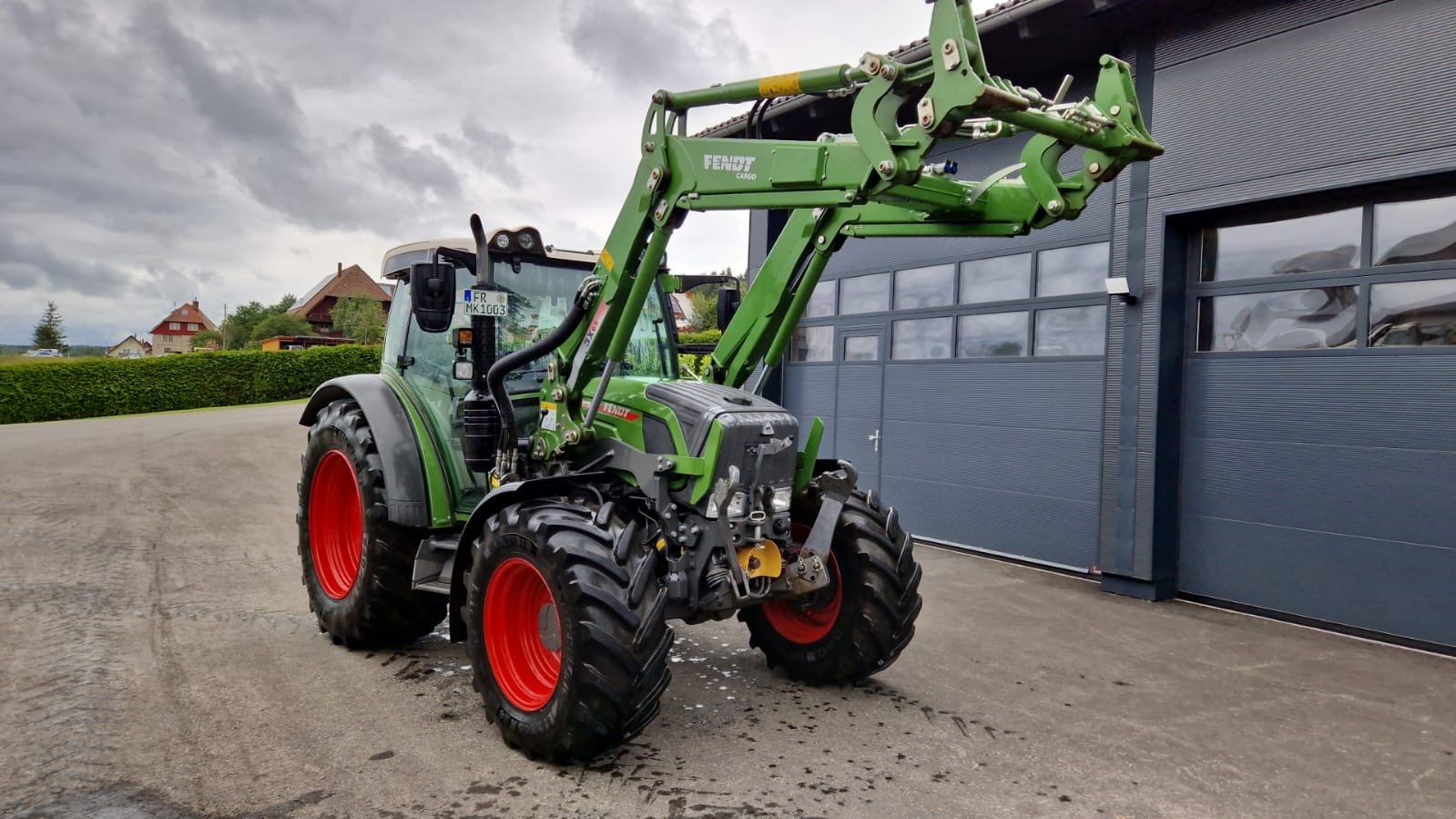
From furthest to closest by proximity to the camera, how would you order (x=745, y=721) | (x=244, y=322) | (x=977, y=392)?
1. (x=244, y=322)
2. (x=977, y=392)
3. (x=745, y=721)

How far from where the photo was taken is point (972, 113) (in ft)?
10.1

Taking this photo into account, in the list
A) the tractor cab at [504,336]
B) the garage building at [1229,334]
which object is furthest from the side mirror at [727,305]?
the garage building at [1229,334]

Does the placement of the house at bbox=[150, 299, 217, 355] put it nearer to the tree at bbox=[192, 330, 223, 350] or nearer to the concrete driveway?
the tree at bbox=[192, 330, 223, 350]

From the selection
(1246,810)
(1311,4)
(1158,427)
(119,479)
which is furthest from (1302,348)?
(119,479)

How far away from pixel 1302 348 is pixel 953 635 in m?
3.18

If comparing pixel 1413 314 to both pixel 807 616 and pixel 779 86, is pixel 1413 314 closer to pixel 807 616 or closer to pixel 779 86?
pixel 807 616

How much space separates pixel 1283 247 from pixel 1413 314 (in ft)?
3.08

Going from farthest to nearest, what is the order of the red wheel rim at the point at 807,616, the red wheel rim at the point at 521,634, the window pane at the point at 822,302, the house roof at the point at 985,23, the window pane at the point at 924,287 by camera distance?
the window pane at the point at 822,302 → the window pane at the point at 924,287 → the house roof at the point at 985,23 → the red wheel rim at the point at 807,616 → the red wheel rim at the point at 521,634

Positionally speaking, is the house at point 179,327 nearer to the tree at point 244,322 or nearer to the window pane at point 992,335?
the tree at point 244,322

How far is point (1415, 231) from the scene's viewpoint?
5.71 meters

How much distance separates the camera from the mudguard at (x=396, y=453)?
4609 millimetres

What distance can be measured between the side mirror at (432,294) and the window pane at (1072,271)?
209 inches

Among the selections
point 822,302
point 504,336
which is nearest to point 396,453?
A: point 504,336

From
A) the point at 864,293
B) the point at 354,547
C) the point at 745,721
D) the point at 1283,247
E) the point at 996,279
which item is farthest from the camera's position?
the point at 864,293
